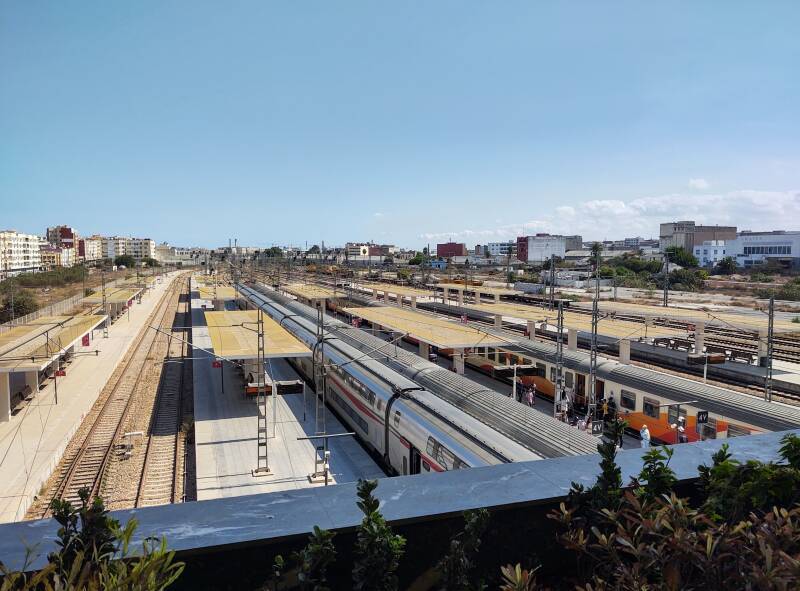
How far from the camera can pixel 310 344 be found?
22.2 meters

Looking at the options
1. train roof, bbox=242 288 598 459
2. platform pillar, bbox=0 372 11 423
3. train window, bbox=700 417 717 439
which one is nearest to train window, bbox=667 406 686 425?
train window, bbox=700 417 717 439

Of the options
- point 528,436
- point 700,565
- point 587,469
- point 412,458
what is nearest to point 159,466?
point 412,458

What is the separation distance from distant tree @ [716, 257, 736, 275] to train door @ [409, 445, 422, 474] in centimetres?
8884

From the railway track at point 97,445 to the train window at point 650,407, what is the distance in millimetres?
14208

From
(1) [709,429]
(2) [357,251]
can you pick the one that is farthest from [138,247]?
(1) [709,429]

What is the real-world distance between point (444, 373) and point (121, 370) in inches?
769

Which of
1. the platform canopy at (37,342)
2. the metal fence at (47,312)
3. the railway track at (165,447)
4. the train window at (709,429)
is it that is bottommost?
the railway track at (165,447)

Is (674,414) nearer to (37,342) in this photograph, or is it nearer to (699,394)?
(699,394)

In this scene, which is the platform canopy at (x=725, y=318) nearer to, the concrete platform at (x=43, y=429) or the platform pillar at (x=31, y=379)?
the concrete platform at (x=43, y=429)

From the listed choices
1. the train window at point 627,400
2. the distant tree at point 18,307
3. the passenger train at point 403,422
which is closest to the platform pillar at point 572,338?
the train window at point 627,400

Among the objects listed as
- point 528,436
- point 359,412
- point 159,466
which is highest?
point 528,436

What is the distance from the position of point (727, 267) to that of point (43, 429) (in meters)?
93.1

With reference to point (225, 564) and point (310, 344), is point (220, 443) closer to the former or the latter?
point (310, 344)

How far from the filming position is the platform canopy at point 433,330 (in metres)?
21.8
